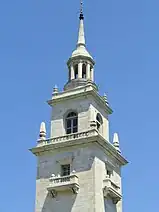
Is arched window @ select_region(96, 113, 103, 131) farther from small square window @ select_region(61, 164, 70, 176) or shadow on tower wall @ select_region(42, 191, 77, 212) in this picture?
shadow on tower wall @ select_region(42, 191, 77, 212)

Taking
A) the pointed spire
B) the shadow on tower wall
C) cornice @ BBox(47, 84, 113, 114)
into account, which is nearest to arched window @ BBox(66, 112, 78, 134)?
cornice @ BBox(47, 84, 113, 114)

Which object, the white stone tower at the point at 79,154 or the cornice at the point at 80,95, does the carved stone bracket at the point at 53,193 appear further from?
the cornice at the point at 80,95

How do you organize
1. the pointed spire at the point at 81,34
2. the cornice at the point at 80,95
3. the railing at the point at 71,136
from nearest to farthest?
the railing at the point at 71,136 < the cornice at the point at 80,95 < the pointed spire at the point at 81,34

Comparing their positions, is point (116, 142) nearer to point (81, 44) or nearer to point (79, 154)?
point (79, 154)

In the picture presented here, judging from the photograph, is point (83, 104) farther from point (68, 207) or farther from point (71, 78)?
point (68, 207)

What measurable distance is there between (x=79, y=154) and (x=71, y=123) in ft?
14.5

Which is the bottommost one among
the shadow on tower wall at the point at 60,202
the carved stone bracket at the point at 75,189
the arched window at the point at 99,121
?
the shadow on tower wall at the point at 60,202

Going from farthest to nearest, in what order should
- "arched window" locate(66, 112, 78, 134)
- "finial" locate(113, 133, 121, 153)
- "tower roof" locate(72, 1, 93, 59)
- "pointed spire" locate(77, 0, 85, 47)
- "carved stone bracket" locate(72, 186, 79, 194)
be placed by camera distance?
1. "pointed spire" locate(77, 0, 85, 47)
2. "tower roof" locate(72, 1, 93, 59)
3. "finial" locate(113, 133, 121, 153)
4. "arched window" locate(66, 112, 78, 134)
5. "carved stone bracket" locate(72, 186, 79, 194)

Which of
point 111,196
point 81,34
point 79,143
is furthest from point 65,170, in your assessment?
point 81,34

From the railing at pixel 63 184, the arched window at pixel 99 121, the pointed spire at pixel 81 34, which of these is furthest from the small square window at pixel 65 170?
the pointed spire at pixel 81 34

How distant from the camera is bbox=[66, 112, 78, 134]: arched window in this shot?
5953 centimetres

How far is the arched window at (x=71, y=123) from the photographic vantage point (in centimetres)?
5953

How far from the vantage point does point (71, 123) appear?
59.9 m

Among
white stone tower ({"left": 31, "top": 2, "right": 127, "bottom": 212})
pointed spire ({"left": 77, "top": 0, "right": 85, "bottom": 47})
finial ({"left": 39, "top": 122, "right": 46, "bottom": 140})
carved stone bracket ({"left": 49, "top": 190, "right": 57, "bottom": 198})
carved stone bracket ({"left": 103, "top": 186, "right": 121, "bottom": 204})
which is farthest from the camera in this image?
pointed spire ({"left": 77, "top": 0, "right": 85, "bottom": 47})
